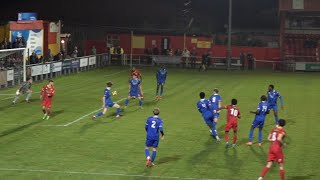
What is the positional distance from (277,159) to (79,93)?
75.8 feet

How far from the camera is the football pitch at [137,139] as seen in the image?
18.6m

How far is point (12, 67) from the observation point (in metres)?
41.2

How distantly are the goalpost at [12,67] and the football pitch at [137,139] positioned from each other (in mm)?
1734

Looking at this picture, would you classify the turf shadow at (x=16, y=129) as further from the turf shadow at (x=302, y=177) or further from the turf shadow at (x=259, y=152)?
the turf shadow at (x=302, y=177)

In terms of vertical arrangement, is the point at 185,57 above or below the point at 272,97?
above

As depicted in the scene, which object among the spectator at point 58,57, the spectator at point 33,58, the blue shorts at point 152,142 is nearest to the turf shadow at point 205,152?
the blue shorts at point 152,142

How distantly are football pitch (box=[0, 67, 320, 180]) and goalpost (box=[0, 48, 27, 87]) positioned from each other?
1.73m

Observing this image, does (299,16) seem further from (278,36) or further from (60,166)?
(60,166)

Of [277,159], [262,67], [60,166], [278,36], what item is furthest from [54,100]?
[278,36]

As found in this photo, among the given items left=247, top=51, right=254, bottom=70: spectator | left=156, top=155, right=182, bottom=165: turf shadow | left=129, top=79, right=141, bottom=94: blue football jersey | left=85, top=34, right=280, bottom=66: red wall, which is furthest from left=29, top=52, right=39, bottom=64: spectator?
left=156, top=155, right=182, bottom=165: turf shadow

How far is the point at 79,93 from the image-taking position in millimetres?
37938

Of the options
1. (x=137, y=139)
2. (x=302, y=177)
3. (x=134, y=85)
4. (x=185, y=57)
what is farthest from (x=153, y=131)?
(x=185, y=57)

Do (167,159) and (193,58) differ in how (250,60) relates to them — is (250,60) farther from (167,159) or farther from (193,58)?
(167,159)

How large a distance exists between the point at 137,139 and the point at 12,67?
20.7m
